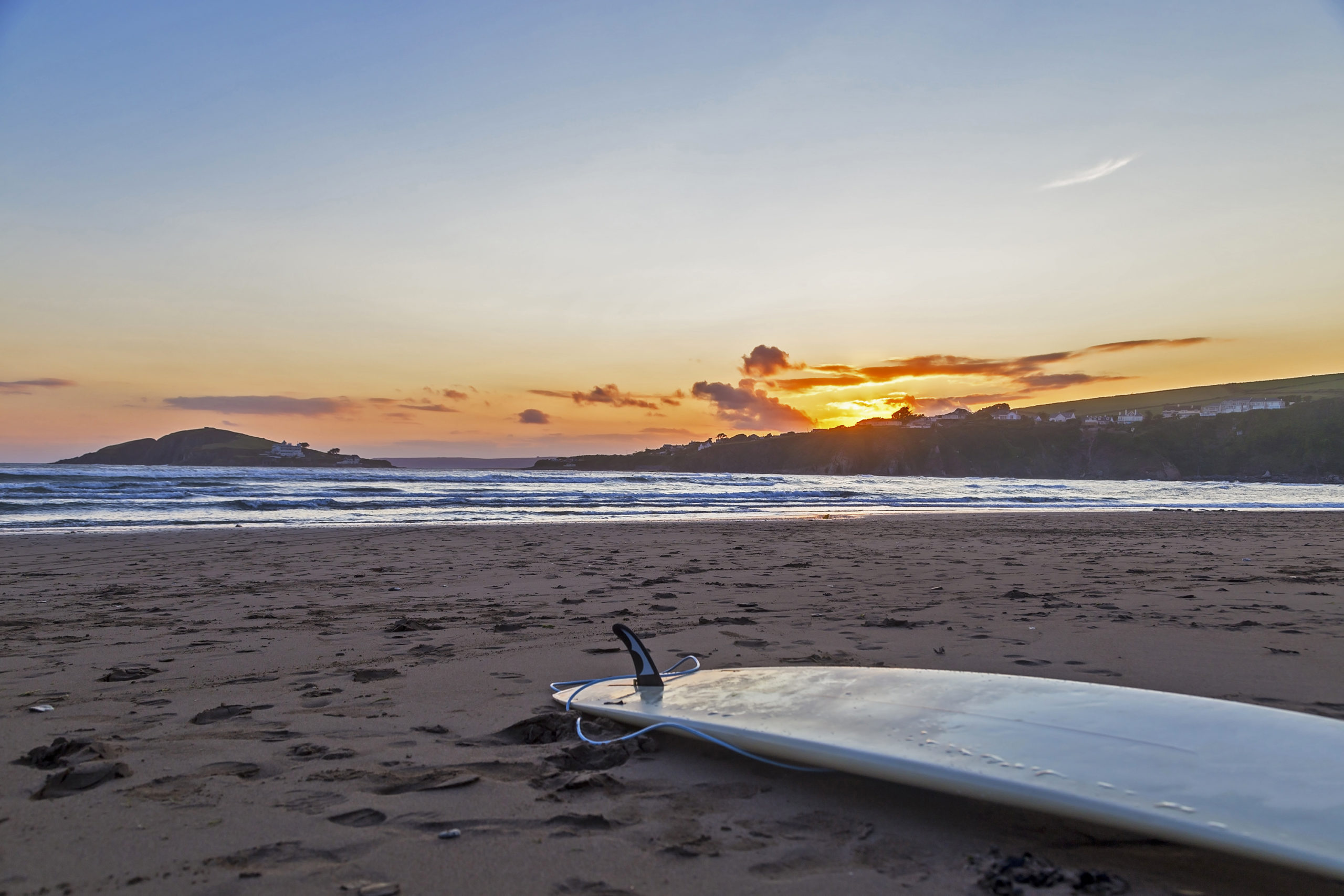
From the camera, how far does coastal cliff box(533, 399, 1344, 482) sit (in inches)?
2283

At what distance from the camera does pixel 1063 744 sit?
7.12ft

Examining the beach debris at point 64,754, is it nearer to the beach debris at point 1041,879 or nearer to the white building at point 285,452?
the beach debris at point 1041,879

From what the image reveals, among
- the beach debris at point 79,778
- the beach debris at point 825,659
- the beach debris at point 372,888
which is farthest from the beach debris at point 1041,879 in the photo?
the beach debris at point 79,778

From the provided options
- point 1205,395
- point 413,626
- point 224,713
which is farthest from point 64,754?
point 1205,395

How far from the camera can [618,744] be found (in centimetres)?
260

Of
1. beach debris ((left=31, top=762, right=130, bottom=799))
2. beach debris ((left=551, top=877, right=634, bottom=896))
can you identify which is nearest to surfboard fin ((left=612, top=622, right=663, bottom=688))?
beach debris ((left=551, top=877, right=634, bottom=896))

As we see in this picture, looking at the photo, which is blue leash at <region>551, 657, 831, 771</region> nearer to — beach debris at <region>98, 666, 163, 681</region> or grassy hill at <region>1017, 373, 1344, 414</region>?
beach debris at <region>98, 666, 163, 681</region>

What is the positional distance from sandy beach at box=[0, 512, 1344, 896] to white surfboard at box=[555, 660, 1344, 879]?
11 cm

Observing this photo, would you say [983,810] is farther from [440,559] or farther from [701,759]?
[440,559]

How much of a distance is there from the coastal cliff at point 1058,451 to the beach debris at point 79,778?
6205cm

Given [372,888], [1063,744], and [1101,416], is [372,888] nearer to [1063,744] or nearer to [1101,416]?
[1063,744]

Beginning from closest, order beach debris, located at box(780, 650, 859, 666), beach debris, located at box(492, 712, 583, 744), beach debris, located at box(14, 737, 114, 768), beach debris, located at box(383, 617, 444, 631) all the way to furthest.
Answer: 1. beach debris, located at box(14, 737, 114, 768)
2. beach debris, located at box(492, 712, 583, 744)
3. beach debris, located at box(780, 650, 859, 666)
4. beach debris, located at box(383, 617, 444, 631)

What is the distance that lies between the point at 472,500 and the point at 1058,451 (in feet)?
211

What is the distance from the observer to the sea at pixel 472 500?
13.9m
